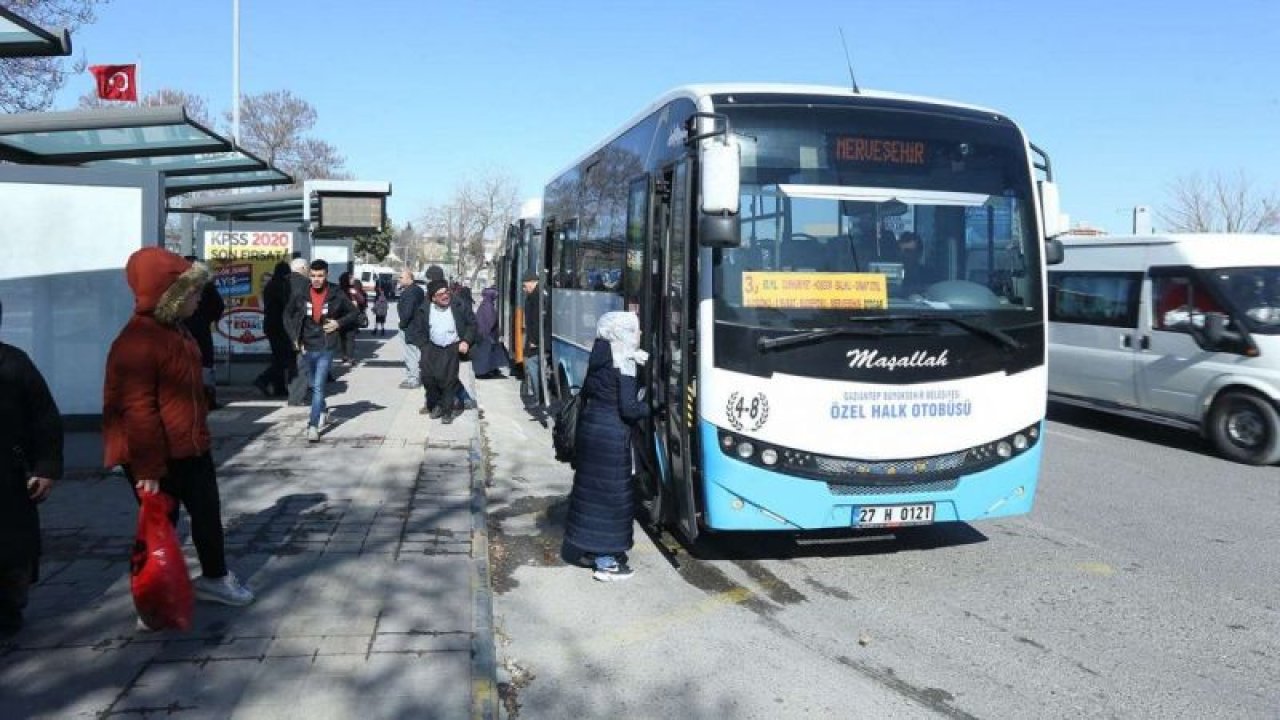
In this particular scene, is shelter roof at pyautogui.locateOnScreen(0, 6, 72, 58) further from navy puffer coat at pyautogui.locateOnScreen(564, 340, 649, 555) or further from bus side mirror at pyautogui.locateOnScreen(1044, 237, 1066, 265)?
bus side mirror at pyautogui.locateOnScreen(1044, 237, 1066, 265)

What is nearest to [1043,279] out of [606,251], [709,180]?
[709,180]

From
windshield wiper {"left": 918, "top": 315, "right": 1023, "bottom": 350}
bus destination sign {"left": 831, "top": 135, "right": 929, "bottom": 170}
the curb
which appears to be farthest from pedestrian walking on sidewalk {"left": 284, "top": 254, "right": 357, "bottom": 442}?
windshield wiper {"left": 918, "top": 315, "right": 1023, "bottom": 350}

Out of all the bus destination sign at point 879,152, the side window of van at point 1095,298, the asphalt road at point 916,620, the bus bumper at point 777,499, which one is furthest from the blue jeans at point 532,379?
the bus destination sign at point 879,152

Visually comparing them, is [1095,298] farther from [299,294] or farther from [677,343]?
[299,294]

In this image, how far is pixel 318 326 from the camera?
10.0m

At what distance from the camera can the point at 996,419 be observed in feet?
20.1

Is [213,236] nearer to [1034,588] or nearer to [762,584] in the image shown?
[762,584]

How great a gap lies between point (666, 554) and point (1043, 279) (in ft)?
10.5

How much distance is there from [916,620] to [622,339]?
240cm

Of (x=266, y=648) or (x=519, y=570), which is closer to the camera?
(x=266, y=648)

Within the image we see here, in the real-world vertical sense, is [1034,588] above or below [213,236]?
below

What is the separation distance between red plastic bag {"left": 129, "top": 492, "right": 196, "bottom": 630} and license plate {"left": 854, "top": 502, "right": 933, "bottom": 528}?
3.80 metres

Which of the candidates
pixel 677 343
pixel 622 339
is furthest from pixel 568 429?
pixel 677 343

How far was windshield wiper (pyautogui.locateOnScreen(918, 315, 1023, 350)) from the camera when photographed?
19.6ft
